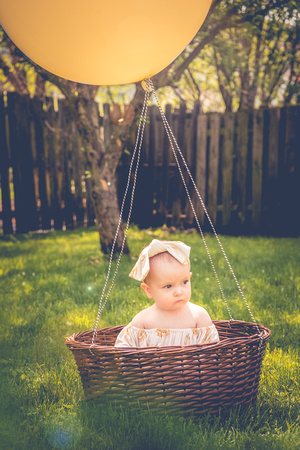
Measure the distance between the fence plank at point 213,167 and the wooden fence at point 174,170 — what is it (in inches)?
0.6

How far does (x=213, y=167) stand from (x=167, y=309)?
4836 millimetres

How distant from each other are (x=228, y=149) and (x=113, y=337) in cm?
481

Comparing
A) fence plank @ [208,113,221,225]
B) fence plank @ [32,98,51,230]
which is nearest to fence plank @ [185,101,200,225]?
fence plank @ [208,113,221,225]

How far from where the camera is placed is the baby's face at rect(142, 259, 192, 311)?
2277 millimetres

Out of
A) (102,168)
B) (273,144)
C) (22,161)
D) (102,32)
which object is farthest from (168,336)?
(273,144)

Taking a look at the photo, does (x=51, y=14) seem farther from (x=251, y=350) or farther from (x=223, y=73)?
(x=223, y=73)

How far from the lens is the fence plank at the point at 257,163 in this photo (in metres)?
6.72

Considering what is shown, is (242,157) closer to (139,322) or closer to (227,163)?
(227,163)

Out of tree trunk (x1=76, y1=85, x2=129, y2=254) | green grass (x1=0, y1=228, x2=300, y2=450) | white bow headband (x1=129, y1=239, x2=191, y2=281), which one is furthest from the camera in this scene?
tree trunk (x1=76, y1=85, x2=129, y2=254)

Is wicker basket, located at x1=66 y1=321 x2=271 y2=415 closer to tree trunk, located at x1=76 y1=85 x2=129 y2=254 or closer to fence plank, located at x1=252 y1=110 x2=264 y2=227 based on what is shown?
tree trunk, located at x1=76 y1=85 x2=129 y2=254

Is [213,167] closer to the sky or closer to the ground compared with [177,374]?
closer to the sky

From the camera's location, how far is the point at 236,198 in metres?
6.91

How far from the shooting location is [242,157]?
22.4 feet

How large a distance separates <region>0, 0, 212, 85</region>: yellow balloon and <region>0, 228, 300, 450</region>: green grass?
1.65m
